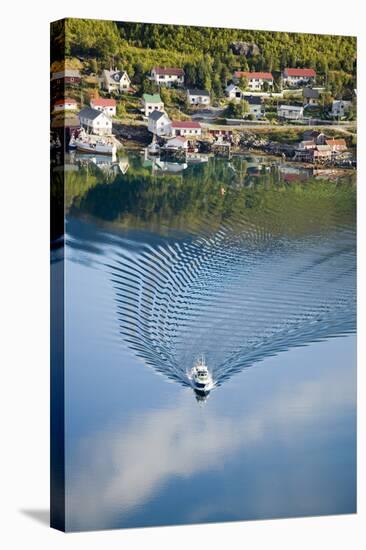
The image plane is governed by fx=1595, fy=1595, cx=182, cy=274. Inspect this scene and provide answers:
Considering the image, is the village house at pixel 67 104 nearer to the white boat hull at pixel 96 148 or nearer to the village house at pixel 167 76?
the white boat hull at pixel 96 148

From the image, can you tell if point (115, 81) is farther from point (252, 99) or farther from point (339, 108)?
point (339, 108)

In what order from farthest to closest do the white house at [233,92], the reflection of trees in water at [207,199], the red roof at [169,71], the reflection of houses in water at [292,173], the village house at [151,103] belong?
the reflection of houses in water at [292,173], the white house at [233,92], the red roof at [169,71], the village house at [151,103], the reflection of trees in water at [207,199]

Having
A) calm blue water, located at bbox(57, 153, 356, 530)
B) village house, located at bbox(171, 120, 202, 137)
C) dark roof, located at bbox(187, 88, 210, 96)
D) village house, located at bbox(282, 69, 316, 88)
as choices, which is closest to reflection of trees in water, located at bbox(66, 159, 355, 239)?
calm blue water, located at bbox(57, 153, 356, 530)

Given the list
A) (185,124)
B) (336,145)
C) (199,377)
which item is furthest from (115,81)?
(199,377)

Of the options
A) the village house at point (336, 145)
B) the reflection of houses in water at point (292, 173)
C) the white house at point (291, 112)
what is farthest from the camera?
the village house at point (336, 145)

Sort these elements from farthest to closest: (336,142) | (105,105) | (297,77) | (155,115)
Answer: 1. (336,142)
2. (297,77)
3. (155,115)
4. (105,105)

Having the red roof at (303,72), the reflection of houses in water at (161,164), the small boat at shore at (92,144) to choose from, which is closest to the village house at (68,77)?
the small boat at shore at (92,144)

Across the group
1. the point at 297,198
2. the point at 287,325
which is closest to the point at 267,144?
the point at 297,198
